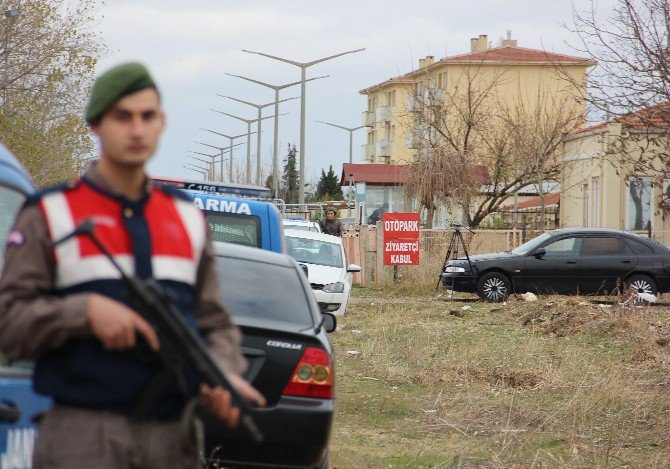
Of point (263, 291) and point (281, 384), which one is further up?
point (263, 291)

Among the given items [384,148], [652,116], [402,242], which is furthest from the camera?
[384,148]

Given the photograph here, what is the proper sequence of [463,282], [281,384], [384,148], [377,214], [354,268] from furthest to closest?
1. [384,148]
2. [377,214]
3. [463,282]
4. [354,268]
5. [281,384]

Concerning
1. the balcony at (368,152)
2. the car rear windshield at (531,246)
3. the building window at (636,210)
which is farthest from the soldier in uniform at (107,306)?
the balcony at (368,152)

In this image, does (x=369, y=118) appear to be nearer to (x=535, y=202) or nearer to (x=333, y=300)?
(x=535, y=202)

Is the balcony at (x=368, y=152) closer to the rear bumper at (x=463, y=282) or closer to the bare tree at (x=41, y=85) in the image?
the bare tree at (x=41, y=85)

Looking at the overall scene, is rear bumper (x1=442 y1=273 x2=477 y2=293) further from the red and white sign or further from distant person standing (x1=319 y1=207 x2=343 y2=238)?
the red and white sign

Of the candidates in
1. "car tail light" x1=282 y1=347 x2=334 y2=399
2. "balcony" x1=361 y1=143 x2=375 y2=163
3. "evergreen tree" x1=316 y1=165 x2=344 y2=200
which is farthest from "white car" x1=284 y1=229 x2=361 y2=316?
"evergreen tree" x1=316 y1=165 x2=344 y2=200

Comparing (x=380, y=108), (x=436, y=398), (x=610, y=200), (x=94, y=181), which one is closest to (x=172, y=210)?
(x=94, y=181)

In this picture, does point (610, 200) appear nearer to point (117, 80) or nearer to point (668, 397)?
point (668, 397)

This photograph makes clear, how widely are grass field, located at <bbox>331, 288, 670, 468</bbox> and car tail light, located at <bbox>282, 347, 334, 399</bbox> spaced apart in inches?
60.7

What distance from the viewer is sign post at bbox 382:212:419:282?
32.7 meters

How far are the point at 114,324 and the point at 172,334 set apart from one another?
15 centimetres

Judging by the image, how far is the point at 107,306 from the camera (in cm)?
330

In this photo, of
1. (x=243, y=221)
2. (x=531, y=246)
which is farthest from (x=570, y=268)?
(x=243, y=221)
